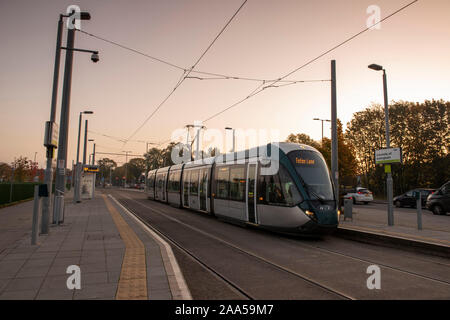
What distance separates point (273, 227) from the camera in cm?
1016

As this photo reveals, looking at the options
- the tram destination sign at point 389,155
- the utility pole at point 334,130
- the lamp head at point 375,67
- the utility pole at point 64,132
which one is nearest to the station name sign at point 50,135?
the utility pole at point 64,132

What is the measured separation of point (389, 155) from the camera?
1250 cm

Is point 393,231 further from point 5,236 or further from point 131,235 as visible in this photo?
point 5,236

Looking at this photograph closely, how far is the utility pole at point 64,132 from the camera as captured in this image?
11.5 meters

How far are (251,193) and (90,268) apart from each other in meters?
6.55

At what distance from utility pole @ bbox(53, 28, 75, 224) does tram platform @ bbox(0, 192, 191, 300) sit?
2.11 m

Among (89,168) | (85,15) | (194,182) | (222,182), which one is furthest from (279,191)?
(89,168)

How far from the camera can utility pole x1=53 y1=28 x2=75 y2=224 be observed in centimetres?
1155

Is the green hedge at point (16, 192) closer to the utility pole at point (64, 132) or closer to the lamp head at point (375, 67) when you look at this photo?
the utility pole at point (64, 132)

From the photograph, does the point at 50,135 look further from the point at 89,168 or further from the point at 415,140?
the point at 415,140

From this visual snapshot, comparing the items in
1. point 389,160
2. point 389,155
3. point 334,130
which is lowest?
point 389,160
